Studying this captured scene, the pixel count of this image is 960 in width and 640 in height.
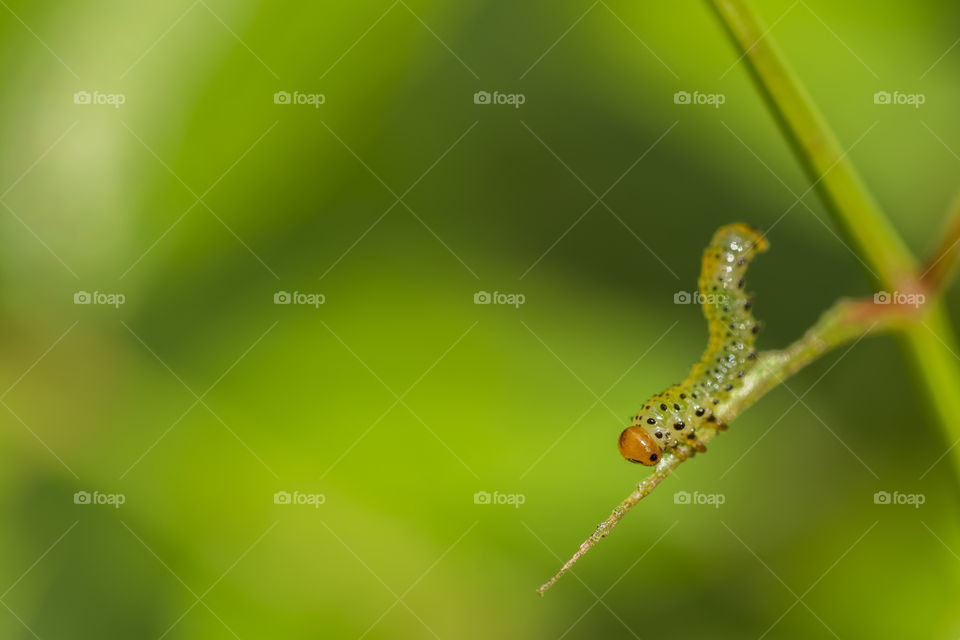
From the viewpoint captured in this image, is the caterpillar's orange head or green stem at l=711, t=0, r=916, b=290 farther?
the caterpillar's orange head

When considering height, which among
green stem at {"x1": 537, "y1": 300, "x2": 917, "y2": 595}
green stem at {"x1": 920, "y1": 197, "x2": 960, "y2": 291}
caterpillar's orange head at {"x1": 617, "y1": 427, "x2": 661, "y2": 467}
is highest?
green stem at {"x1": 920, "y1": 197, "x2": 960, "y2": 291}

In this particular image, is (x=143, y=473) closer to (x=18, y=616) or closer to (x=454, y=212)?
(x=18, y=616)

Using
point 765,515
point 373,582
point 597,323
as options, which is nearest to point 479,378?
point 597,323

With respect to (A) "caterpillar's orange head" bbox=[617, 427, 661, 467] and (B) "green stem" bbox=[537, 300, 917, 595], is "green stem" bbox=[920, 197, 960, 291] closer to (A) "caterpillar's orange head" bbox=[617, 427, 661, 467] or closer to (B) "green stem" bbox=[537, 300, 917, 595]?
(B) "green stem" bbox=[537, 300, 917, 595]

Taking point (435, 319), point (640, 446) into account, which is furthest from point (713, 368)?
point (435, 319)

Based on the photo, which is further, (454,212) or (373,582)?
(454,212)

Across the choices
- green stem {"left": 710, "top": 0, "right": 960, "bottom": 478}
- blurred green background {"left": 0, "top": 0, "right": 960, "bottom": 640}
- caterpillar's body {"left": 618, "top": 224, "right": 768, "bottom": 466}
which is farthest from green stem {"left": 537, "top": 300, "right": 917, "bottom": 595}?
blurred green background {"left": 0, "top": 0, "right": 960, "bottom": 640}
